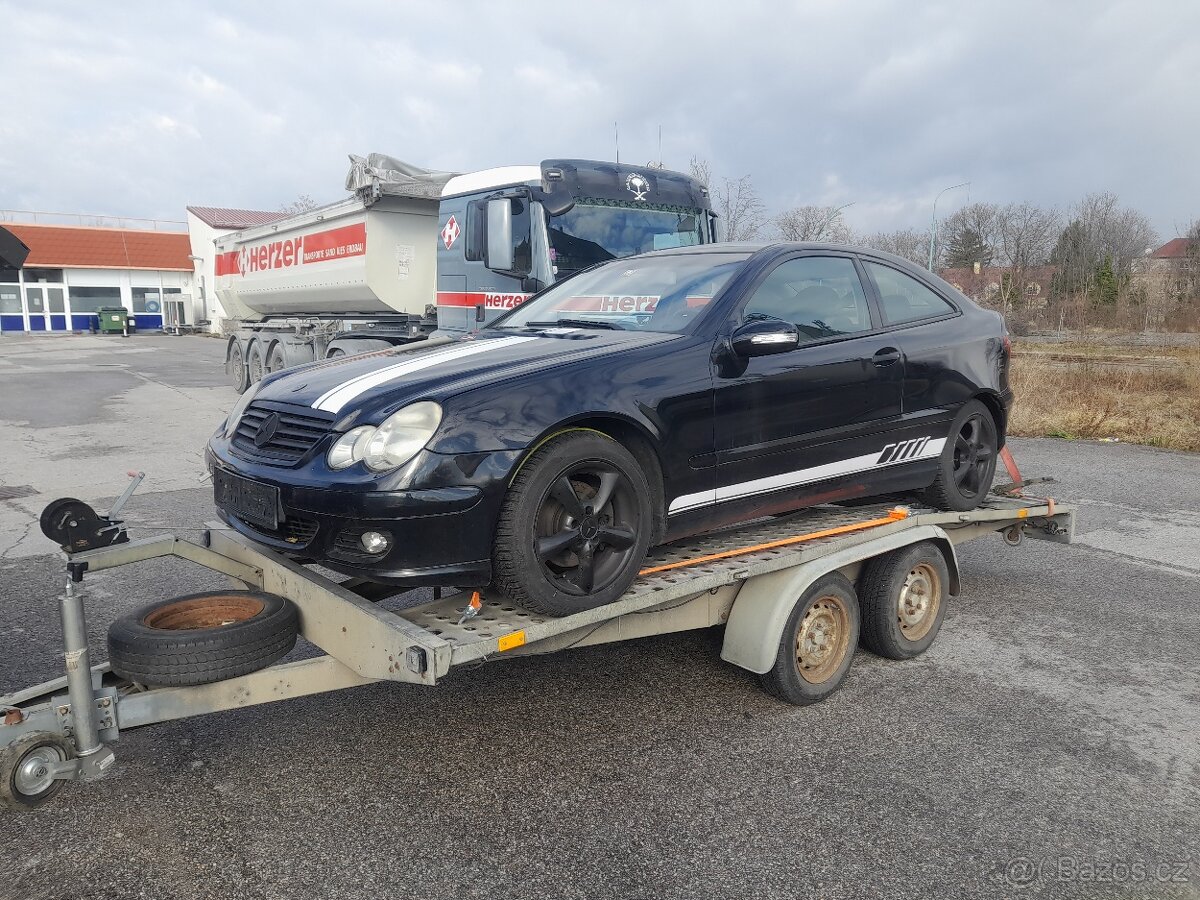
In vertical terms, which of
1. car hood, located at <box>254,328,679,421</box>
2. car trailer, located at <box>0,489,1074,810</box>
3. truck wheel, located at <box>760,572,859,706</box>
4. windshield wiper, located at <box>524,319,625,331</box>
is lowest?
truck wheel, located at <box>760,572,859,706</box>

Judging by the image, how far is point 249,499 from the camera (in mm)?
3309

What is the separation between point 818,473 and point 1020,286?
4853 centimetres

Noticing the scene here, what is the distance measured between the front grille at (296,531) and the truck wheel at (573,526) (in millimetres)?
648

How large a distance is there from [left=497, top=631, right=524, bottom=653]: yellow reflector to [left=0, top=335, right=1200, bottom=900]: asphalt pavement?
0.60m

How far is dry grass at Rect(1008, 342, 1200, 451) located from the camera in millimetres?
12000

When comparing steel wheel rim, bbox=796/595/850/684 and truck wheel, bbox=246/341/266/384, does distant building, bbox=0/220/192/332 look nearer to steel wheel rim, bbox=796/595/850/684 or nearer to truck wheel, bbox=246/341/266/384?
truck wheel, bbox=246/341/266/384

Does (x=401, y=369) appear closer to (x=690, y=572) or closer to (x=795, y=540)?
(x=690, y=572)

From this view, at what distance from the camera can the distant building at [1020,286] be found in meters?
46.4

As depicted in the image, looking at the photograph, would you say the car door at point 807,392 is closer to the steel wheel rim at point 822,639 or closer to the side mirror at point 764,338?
the side mirror at point 764,338

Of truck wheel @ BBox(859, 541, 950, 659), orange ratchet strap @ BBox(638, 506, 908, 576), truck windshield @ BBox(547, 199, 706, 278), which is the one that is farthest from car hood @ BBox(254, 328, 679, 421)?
truck windshield @ BBox(547, 199, 706, 278)

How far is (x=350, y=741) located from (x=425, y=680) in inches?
40.0

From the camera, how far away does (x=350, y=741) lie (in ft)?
11.7

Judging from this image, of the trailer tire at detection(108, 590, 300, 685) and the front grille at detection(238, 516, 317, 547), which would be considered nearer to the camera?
the trailer tire at detection(108, 590, 300, 685)

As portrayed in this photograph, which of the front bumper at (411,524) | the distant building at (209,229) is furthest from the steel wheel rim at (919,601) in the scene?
the distant building at (209,229)
